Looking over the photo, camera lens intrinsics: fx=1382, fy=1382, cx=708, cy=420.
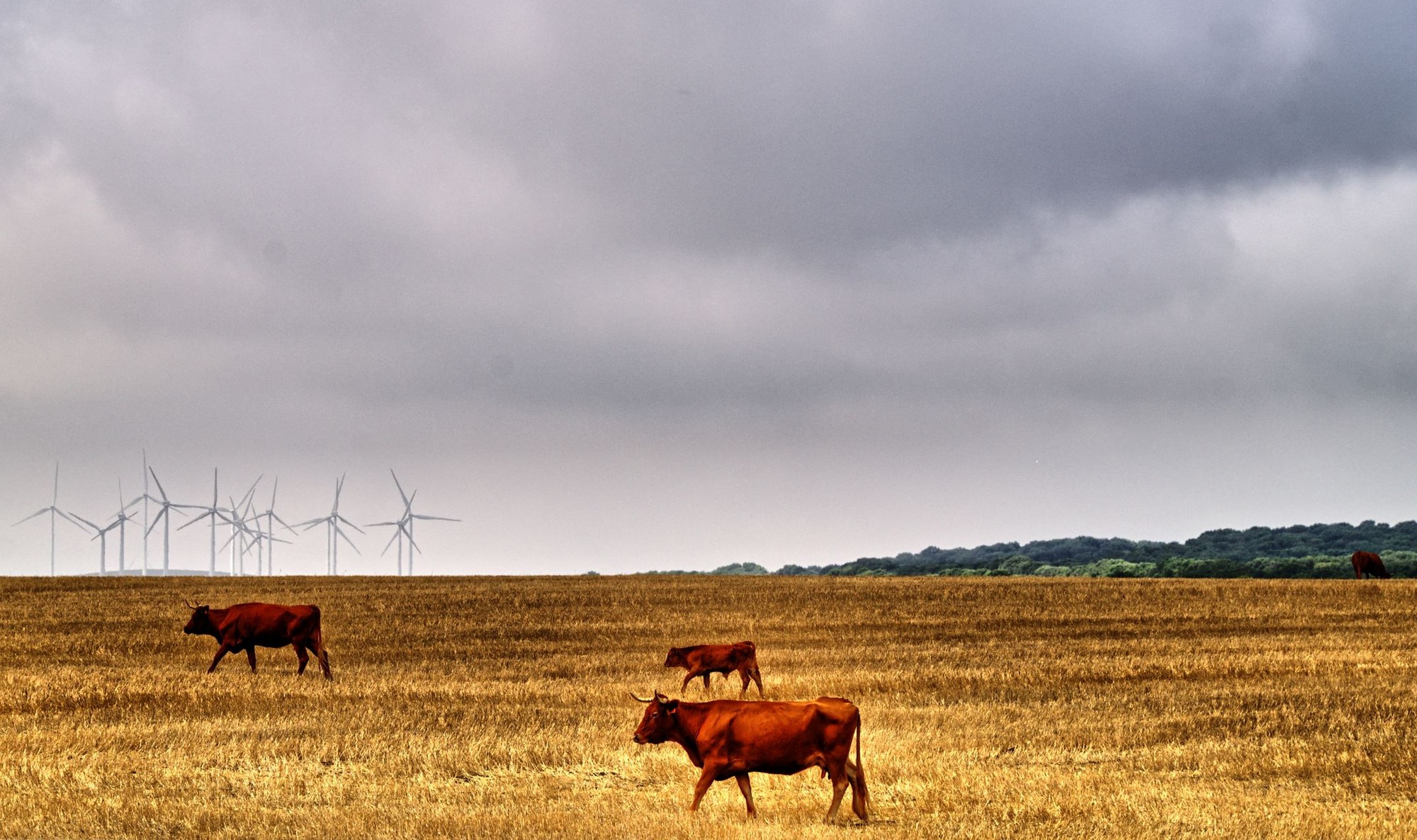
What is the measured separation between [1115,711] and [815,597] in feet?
89.7

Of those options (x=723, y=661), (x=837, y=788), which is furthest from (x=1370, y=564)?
(x=837, y=788)

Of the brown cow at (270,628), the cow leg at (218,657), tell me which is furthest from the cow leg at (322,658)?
the cow leg at (218,657)

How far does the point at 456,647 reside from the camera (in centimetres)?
3647

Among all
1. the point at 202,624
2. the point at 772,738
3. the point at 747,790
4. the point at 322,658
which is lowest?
the point at 747,790

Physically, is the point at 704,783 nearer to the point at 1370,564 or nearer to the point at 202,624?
the point at 202,624

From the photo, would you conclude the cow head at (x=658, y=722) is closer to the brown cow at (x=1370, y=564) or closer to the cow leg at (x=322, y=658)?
the cow leg at (x=322, y=658)

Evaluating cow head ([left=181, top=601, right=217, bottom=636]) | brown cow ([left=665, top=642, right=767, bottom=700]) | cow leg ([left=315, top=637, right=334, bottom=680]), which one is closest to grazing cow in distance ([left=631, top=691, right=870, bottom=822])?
brown cow ([left=665, top=642, right=767, bottom=700])

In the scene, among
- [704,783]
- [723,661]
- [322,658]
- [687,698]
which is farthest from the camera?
[322,658]

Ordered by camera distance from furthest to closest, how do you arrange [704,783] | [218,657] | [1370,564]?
1. [1370,564]
2. [218,657]
3. [704,783]

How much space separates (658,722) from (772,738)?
137 centimetres

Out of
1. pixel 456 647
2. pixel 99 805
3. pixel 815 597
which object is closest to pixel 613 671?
pixel 456 647

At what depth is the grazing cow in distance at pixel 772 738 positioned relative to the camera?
1443 cm

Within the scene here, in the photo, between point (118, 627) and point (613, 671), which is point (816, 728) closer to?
point (613, 671)

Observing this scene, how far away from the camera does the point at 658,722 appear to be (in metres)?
15.1
